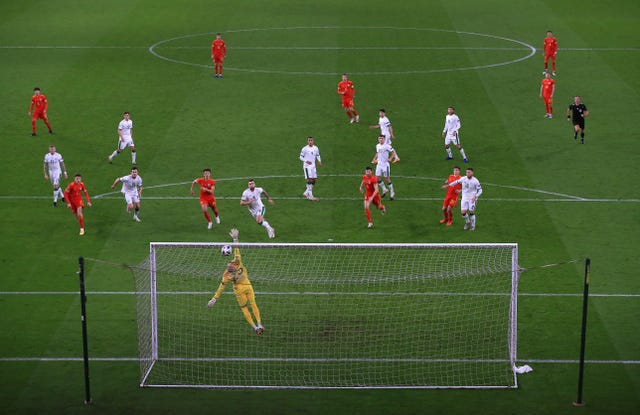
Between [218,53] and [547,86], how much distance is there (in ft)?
48.3

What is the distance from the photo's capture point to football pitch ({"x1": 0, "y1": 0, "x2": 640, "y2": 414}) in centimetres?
2250

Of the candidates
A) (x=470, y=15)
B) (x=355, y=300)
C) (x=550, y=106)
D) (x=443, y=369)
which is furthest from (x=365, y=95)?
(x=443, y=369)

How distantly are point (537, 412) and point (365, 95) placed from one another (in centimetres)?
2696

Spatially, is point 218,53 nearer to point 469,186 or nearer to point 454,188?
point 454,188

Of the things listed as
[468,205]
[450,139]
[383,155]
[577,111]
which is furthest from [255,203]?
[577,111]

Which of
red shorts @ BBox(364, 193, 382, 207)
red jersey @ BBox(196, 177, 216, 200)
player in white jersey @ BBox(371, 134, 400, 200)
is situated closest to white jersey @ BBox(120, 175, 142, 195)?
red jersey @ BBox(196, 177, 216, 200)

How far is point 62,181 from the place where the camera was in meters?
35.8

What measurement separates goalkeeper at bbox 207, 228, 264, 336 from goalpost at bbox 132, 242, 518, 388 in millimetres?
609

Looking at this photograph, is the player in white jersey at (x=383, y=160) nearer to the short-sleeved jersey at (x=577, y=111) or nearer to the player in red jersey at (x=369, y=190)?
the player in red jersey at (x=369, y=190)

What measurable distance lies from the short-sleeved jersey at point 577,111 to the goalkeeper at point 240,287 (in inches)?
768

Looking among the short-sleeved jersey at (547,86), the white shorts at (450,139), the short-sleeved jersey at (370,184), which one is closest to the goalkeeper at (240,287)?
the short-sleeved jersey at (370,184)

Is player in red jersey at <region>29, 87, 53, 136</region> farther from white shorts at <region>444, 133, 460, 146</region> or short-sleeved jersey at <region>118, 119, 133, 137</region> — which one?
white shorts at <region>444, 133, 460, 146</region>

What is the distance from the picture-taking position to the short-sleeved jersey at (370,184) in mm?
31094

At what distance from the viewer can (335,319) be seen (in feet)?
81.9
